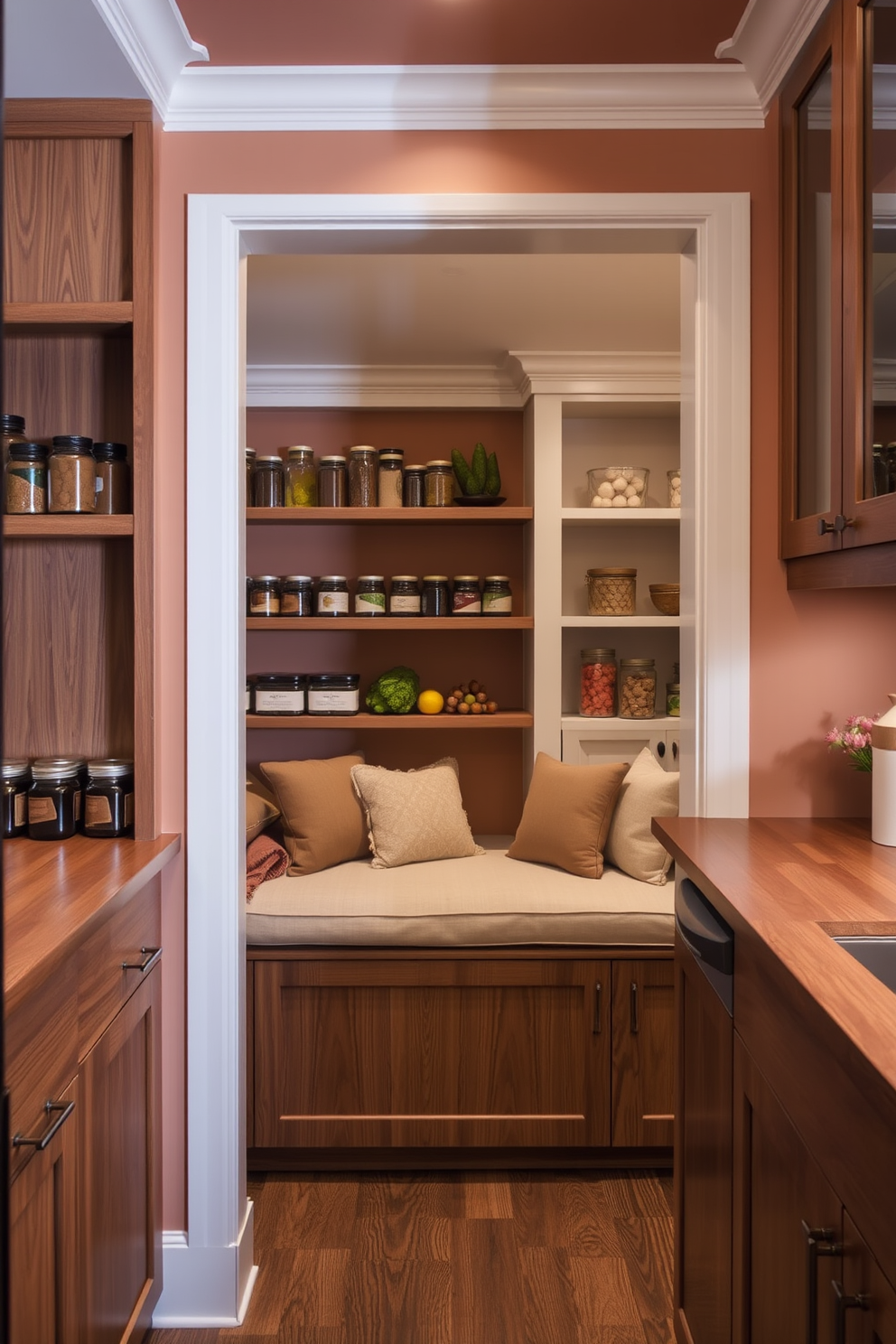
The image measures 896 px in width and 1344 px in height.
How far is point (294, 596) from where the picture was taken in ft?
12.8

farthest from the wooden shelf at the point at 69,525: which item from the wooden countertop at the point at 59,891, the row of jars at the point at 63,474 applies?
the wooden countertop at the point at 59,891

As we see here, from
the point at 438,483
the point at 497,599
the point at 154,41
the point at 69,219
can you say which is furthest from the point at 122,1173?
the point at 438,483

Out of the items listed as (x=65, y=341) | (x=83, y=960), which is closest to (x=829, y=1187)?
(x=83, y=960)

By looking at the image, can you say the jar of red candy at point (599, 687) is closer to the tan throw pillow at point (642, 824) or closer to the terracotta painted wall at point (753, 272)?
the tan throw pillow at point (642, 824)

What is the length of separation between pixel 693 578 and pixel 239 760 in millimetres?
1019

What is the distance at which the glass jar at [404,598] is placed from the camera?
3965 mm

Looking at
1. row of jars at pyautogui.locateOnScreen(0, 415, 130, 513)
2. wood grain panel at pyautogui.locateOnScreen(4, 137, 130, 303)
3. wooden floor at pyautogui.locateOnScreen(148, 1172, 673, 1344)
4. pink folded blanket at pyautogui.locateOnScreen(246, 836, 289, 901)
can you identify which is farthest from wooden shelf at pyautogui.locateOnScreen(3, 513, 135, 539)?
wooden floor at pyautogui.locateOnScreen(148, 1172, 673, 1344)

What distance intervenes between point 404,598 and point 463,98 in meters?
2.07

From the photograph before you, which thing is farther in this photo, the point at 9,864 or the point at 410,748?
the point at 410,748

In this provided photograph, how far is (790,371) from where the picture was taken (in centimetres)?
206

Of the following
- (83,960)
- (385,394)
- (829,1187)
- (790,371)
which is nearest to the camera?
(829,1187)

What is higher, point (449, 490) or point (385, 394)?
point (385, 394)

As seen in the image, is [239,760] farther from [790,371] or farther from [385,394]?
[385,394]

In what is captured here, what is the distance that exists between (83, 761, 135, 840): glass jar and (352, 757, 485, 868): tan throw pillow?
4.07ft
